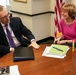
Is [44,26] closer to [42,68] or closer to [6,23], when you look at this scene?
[6,23]

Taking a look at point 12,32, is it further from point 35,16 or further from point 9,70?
point 35,16

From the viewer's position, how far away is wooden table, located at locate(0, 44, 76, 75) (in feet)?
5.06

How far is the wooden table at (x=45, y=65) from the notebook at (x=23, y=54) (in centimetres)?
4

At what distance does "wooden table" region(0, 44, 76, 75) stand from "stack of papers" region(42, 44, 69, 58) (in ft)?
0.19

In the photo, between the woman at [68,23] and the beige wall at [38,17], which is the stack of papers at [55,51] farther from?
the beige wall at [38,17]

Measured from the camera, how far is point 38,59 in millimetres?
1794

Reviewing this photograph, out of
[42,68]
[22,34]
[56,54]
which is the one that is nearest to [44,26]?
[22,34]

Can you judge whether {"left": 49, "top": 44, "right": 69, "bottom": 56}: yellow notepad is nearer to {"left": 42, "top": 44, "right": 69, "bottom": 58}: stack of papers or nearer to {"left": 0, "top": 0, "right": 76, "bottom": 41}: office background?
{"left": 42, "top": 44, "right": 69, "bottom": 58}: stack of papers

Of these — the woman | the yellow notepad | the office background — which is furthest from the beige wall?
the yellow notepad

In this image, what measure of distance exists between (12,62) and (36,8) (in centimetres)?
269

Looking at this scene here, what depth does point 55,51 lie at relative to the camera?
192cm

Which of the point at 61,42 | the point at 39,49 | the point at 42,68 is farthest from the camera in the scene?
the point at 61,42

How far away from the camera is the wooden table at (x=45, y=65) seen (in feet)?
5.06

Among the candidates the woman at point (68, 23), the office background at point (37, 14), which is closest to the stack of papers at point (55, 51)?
the woman at point (68, 23)
